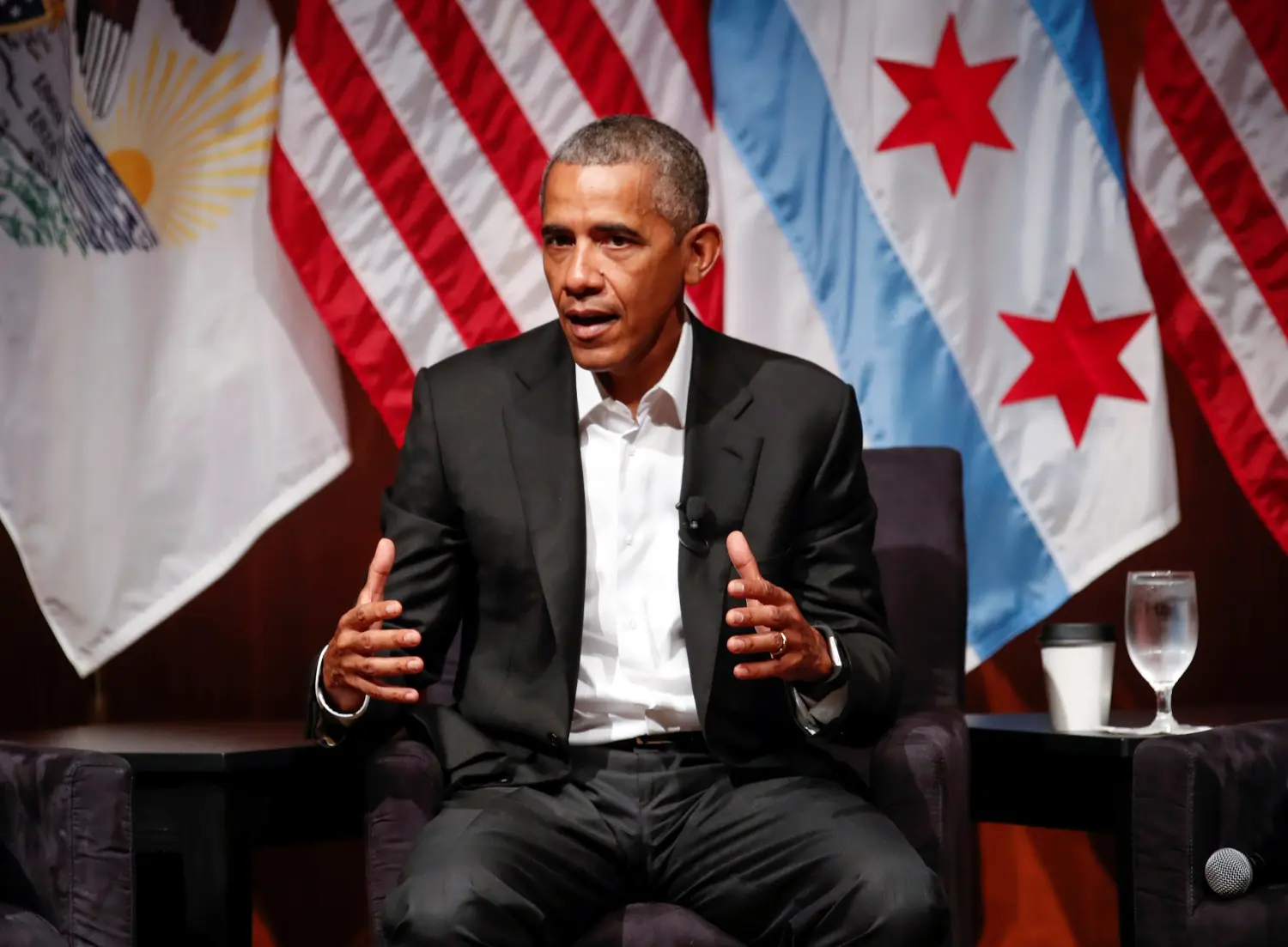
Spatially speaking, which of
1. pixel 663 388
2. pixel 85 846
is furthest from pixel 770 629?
pixel 85 846

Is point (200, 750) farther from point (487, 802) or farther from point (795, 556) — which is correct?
point (795, 556)

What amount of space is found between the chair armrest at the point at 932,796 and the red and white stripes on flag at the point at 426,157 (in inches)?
48.5

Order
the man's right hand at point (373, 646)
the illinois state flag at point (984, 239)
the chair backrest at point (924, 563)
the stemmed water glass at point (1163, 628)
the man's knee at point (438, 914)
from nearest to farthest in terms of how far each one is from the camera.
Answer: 1. the man's knee at point (438, 914)
2. the man's right hand at point (373, 646)
3. the stemmed water glass at point (1163, 628)
4. the chair backrest at point (924, 563)
5. the illinois state flag at point (984, 239)

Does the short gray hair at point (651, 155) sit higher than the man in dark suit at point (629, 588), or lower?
higher

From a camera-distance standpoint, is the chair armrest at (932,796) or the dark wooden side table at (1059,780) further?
the dark wooden side table at (1059,780)

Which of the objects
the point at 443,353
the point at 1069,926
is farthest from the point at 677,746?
the point at 1069,926

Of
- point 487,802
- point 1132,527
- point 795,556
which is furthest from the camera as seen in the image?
point 1132,527

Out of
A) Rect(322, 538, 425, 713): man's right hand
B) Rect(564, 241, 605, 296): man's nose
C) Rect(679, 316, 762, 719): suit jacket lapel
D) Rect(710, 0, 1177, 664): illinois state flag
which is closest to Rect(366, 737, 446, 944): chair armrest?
Rect(322, 538, 425, 713): man's right hand

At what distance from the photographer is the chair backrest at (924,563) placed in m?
2.59

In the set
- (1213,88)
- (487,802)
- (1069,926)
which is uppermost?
(1213,88)

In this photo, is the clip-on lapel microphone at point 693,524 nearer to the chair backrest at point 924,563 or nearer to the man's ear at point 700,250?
the man's ear at point 700,250

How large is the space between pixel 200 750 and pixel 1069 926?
6.40 ft

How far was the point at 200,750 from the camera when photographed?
83.0 inches

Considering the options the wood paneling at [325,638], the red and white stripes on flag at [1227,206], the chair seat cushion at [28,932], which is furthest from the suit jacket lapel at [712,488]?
the red and white stripes on flag at [1227,206]
